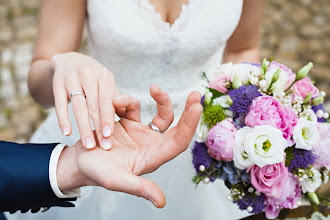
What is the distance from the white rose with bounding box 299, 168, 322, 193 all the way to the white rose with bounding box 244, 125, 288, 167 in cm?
15

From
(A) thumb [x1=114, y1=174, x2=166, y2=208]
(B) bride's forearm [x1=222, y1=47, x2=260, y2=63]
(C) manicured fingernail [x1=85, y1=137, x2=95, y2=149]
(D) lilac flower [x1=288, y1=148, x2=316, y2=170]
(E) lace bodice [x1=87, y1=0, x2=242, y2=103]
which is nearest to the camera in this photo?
(A) thumb [x1=114, y1=174, x2=166, y2=208]

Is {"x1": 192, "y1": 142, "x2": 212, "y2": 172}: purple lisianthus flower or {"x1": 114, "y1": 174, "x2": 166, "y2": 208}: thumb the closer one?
{"x1": 114, "y1": 174, "x2": 166, "y2": 208}: thumb

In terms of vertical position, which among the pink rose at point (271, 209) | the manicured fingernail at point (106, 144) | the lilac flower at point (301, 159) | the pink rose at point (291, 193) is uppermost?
the manicured fingernail at point (106, 144)

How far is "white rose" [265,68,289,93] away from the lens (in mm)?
1165

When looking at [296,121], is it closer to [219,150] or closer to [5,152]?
[219,150]

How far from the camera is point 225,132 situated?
1090 mm

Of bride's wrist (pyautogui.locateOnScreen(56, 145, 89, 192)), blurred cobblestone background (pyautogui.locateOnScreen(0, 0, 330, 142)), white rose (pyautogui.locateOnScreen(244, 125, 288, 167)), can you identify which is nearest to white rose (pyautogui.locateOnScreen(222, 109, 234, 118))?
white rose (pyautogui.locateOnScreen(244, 125, 288, 167))

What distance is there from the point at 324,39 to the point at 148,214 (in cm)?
351

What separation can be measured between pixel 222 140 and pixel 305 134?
0.24 metres

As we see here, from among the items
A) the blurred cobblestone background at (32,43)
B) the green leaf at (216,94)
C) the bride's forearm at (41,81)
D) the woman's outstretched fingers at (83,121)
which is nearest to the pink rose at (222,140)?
the green leaf at (216,94)

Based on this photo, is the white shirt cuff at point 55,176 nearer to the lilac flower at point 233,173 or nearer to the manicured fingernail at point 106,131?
the manicured fingernail at point 106,131

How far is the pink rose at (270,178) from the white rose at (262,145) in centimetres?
4

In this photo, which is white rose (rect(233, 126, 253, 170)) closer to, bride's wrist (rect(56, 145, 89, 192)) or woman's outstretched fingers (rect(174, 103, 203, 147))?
woman's outstretched fingers (rect(174, 103, 203, 147))

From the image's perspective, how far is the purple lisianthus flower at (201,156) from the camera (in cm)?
114
